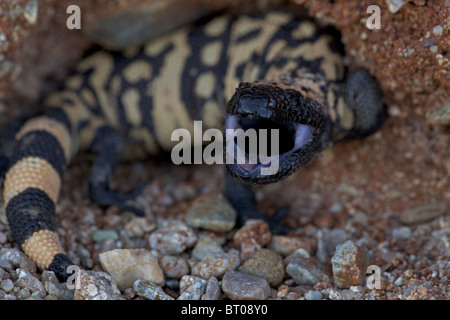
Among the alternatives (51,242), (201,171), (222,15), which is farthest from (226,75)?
(51,242)

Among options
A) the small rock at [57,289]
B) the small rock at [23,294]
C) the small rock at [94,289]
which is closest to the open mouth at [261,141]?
the small rock at [94,289]

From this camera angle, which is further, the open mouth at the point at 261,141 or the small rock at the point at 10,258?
the open mouth at the point at 261,141

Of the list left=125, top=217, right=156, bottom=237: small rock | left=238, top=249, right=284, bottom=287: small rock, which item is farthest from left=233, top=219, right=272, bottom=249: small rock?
left=125, top=217, right=156, bottom=237: small rock

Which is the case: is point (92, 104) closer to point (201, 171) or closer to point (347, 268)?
point (201, 171)

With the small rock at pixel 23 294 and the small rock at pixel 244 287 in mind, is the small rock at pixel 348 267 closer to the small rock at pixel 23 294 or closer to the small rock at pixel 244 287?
the small rock at pixel 244 287
